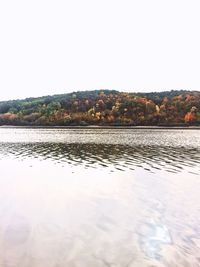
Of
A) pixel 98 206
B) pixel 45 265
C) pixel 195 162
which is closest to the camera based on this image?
pixel 45 265

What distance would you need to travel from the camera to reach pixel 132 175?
28500mm

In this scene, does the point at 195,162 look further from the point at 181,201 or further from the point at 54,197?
the point at 54,197

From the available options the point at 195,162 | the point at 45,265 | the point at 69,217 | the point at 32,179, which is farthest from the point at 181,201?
the point at 195,162

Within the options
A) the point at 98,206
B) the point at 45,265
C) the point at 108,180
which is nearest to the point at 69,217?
the point at 98,206

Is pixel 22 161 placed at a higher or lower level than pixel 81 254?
lower

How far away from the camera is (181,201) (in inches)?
763

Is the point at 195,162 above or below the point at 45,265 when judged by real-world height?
below

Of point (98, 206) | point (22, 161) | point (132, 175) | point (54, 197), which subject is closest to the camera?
point (98, 206)

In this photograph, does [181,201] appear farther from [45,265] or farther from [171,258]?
[45,265]

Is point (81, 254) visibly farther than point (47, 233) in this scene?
No

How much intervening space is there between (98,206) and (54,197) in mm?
3492

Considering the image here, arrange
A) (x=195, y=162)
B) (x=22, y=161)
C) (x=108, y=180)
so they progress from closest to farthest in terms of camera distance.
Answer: (x=108, y=180) < (x=195, y=162) < (x=22, y=161)

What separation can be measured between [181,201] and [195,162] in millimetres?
17186

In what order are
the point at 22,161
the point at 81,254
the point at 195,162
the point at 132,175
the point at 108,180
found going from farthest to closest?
the point at 22,161 → the point at 195,162 → the point at 132,175 → the point at 108,180 → the point at 81,254
